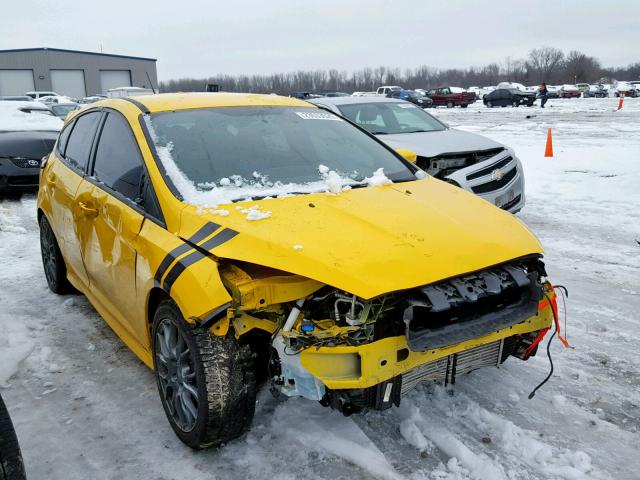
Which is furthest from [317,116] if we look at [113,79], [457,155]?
[113,79]

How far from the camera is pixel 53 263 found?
4742 millimetres

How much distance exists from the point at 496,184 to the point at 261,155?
391 cm

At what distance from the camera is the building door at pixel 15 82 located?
53969 millimetres

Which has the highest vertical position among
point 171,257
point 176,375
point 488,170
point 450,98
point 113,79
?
point 113,79

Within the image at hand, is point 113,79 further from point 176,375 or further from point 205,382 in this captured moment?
point 205,382

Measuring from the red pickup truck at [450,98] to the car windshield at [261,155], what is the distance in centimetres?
4154

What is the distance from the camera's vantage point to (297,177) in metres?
3.29

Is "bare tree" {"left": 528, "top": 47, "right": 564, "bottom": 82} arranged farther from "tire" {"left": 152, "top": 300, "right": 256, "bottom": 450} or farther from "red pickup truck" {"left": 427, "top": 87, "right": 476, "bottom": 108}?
"tire" {"left": 152, "top": 300, "right": 256, "bottom": 450}

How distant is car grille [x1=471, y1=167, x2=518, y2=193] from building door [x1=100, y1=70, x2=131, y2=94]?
59115 millimetres

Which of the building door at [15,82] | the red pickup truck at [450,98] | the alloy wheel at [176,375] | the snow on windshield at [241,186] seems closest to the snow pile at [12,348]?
the alloy wheel at [176,375]

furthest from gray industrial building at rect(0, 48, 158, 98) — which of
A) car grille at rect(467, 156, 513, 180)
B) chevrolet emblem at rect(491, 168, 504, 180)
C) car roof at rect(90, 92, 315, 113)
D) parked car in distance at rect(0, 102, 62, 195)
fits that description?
car roof at rect(90, 92, 315, 113)

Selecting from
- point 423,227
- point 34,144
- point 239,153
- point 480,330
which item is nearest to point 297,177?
point 239,153

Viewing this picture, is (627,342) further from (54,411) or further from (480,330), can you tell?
(54,411)

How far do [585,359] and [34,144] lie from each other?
8683mm
